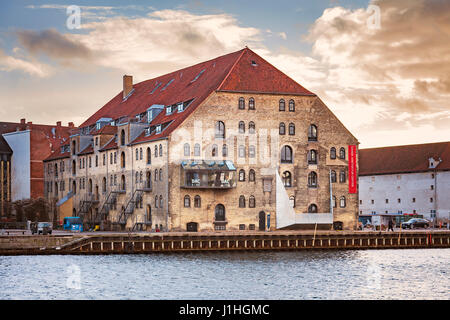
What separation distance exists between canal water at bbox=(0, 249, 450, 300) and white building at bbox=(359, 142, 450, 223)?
42.0 metres

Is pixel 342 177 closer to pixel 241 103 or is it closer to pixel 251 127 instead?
pixel 251 127

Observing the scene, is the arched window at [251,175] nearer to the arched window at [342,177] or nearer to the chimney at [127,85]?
the arched window at [342,177]

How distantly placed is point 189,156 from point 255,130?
756 cm

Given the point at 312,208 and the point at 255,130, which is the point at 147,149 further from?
the point at 312,208

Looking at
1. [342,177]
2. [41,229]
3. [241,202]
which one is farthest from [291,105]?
[41,229]

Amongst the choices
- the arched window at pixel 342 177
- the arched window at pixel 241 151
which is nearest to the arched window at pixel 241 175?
the arched window at pixel 241 151

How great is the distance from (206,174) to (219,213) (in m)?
4.24

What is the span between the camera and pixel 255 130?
90688 millimetres

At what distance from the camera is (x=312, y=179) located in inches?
3711

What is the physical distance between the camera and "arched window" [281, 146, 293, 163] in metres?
92.4

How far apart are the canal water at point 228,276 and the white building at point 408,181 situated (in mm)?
42020
